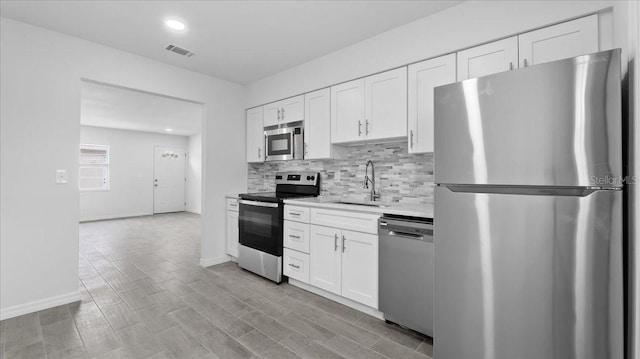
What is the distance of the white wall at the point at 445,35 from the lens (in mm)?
1803

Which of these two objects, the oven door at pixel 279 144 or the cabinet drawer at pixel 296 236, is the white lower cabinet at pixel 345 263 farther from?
the oven door at pixel 279 144

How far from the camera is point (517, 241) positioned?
1.41 m

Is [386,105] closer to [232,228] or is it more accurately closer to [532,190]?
[532,190]

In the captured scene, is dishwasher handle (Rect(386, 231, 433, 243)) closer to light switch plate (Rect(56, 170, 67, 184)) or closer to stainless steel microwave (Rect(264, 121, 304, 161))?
stainless steel microwave (Rect(264, 121, 304, 161))

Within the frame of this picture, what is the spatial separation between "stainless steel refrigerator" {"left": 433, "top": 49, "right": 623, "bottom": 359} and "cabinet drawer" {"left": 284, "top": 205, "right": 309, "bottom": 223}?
4.88 feet

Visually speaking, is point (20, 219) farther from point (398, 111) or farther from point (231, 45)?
point (398, 111)

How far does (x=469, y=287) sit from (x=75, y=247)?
135 inches

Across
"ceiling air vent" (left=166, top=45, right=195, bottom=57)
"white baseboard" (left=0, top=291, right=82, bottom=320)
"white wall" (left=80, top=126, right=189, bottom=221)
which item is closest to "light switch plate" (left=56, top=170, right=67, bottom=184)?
"white baseboard" (left=0, top=291, right=82, bottom=320)

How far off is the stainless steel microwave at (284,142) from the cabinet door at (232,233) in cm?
91

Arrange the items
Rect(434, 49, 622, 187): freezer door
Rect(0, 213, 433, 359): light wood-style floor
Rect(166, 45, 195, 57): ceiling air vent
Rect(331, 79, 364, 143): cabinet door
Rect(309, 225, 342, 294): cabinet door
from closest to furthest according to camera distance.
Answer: Rect(434, 49, 622, 187): freezer door → Rect(0, 213, 433, 359): light wood-style floor → Rect(309, 225, 342, 294): cabinet door → Rect(331, 79, 364, 143): cabinet door → Rect(166, 45, 195, 57): ceiling air vent

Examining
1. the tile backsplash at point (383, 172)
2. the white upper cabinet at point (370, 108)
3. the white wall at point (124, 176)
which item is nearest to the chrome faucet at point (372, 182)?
the tile backsplash at point (383, 172)

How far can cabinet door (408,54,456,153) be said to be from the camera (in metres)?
2.31

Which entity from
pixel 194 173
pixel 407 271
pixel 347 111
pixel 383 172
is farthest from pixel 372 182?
pixel 194 173

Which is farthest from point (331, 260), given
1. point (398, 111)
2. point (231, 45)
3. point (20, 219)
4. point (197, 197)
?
point (197, 197)
